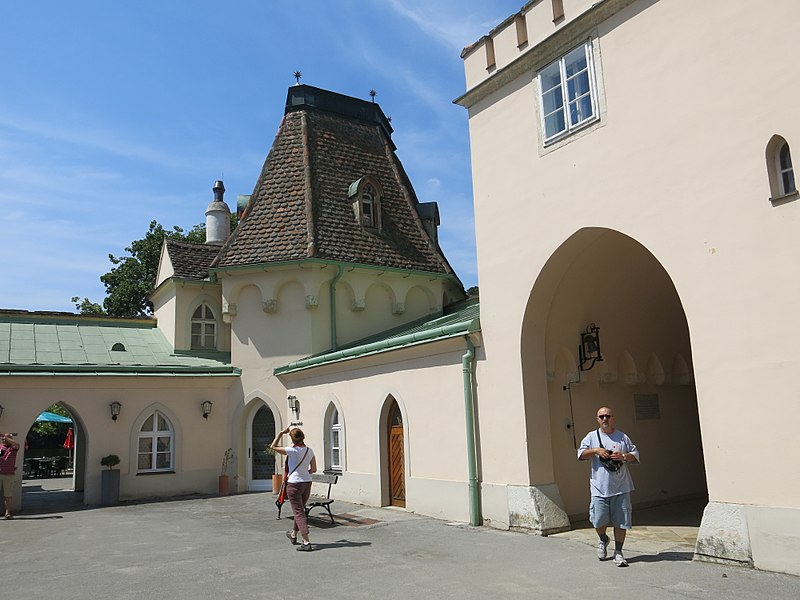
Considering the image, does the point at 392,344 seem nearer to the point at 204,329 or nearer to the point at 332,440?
the point at 332,440

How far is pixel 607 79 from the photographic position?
942 cm

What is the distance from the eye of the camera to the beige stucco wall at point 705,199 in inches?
284

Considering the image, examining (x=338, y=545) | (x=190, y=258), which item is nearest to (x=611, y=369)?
(x=338, y=545)

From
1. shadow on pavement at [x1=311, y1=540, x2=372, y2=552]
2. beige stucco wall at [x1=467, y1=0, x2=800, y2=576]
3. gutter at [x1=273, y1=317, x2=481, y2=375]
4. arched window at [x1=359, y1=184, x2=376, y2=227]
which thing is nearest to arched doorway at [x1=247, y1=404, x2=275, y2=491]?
gutter at [x1=273, y1=317, x2=481, y2=375]

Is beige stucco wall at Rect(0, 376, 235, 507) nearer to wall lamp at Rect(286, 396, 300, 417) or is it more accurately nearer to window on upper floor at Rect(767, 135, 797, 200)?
wall lamp at Rect(286, 396, 300, 417)

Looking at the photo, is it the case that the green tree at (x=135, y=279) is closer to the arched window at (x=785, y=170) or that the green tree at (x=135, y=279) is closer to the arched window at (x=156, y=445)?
the arched window at (x=156, y=445)

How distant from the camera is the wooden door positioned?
13.7 meters

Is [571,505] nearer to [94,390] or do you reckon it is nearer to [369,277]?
[369,277]

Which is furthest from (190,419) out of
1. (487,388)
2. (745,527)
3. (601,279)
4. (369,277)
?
(745,527)

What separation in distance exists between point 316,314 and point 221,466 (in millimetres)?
4766

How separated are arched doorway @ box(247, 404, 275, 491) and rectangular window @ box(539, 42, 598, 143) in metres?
11.7

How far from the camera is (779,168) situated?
290 inches

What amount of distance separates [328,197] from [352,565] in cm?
1328

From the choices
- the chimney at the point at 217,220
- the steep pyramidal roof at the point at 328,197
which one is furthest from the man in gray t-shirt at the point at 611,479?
the chimney at the point at 217,220
